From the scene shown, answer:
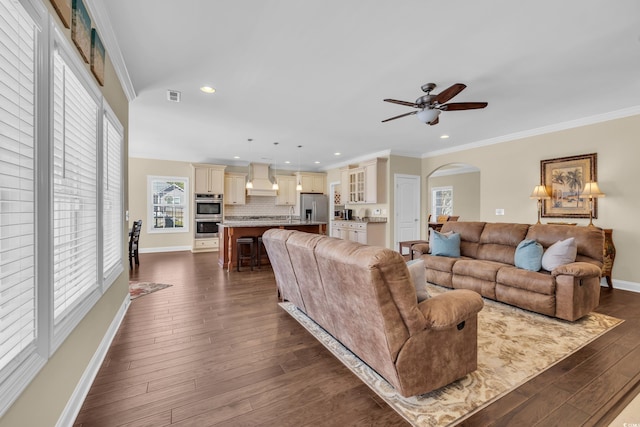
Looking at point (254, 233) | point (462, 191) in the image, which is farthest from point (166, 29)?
point (462, 191)

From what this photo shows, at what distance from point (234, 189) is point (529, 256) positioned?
23.5ft

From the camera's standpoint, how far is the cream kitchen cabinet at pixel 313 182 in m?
9.25

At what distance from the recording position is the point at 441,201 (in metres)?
10.4

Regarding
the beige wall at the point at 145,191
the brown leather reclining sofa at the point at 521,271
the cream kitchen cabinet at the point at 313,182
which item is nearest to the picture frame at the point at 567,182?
the brown leather reclining sofa at the point at 521,271

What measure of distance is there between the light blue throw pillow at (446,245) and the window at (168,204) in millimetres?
6659

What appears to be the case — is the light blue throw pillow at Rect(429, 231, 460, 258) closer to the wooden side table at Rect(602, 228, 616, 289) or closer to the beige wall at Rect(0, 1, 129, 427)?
the wooden side table at Rect(602, 228, 616, 289)

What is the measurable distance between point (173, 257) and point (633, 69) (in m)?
8.31

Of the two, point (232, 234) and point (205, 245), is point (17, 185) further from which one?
point (205, 245)

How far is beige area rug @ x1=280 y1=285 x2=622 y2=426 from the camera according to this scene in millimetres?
1746

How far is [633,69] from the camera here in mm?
2924

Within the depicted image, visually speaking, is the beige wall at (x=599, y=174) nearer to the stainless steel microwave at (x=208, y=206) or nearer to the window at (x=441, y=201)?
the window at (x=441, y=201)

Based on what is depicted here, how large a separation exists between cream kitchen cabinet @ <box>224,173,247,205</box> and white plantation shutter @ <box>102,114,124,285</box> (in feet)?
16.6

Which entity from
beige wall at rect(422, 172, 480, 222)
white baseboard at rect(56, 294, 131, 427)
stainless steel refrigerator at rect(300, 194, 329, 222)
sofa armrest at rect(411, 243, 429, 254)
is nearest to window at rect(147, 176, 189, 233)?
stainless steel refrigerator at rect(300, 194, 329, 222)

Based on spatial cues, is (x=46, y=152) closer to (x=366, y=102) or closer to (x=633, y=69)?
(x=366, y=102)
